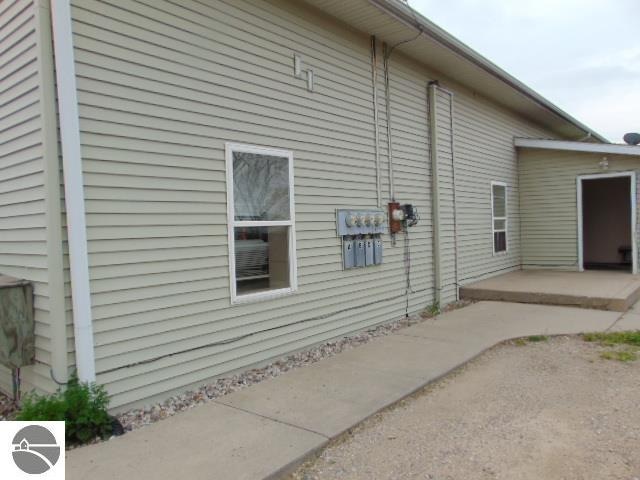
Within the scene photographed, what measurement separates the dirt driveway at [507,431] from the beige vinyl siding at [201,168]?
154 centimetres

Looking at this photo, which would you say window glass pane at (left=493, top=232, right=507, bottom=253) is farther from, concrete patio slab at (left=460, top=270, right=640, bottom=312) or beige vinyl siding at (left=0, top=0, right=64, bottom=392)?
beige vinyl siding at (left=0, top=0, right=64, bottom=392)

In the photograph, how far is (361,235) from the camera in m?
5.80

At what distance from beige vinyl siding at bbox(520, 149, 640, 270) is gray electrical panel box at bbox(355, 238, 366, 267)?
6054 mm

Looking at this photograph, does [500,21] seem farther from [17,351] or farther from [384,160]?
[17,351]

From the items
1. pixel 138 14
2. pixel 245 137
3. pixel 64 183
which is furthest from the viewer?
pixel 245 137

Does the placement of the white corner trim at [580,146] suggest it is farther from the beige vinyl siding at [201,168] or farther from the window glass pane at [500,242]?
the beige vinyl siding at [201,168]

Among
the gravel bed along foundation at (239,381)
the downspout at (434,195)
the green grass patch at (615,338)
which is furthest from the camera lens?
the downspout at (434,195)

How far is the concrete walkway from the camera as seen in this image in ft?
8.63

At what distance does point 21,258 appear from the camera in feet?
11.6

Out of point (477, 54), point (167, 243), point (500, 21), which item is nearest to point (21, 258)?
point (167, 243)

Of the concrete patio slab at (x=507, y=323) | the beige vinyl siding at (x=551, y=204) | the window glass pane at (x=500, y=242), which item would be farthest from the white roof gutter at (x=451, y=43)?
the concrete patio slab at (x=507, y=323)

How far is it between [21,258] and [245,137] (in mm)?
2057

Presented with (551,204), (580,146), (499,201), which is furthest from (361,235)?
(551,204)

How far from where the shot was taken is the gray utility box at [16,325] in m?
3.30
